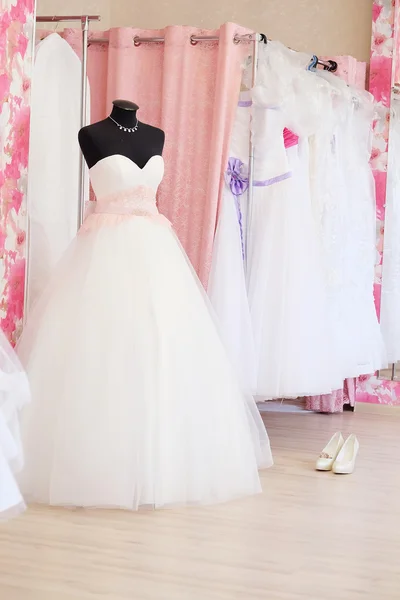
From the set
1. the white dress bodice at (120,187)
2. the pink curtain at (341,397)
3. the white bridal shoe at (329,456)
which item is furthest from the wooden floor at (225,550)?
the pink curtain at (341,397)

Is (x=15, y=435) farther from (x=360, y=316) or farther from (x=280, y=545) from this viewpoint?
(x=360, y=316)

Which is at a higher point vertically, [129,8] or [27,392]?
[129,8]

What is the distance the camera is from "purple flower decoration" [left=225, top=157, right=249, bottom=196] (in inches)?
163

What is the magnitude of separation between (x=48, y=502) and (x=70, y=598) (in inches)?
33.0

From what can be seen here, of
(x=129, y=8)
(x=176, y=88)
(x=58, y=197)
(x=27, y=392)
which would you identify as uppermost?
(x=129, y=8)

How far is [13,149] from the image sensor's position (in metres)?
3.39

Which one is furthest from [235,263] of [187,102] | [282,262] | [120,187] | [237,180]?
[120,187]

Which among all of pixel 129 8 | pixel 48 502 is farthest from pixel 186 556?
pixel 129 8

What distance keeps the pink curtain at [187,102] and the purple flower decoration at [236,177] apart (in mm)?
44

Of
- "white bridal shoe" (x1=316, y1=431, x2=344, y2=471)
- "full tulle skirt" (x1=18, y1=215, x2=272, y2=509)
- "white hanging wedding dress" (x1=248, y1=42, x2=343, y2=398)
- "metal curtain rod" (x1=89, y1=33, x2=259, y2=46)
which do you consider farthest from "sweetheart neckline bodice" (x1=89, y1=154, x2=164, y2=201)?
"white bridal shoe" (x1=316, y1=431, x2=344, y2=471)

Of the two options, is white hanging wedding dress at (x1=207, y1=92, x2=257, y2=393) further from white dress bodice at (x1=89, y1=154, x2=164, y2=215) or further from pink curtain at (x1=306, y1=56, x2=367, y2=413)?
pink curtain at (x1=306, y1=56, x2=367, y2=413)

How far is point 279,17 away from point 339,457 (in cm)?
290

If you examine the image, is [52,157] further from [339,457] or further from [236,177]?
[339,457]

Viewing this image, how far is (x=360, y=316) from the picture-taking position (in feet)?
15.8
